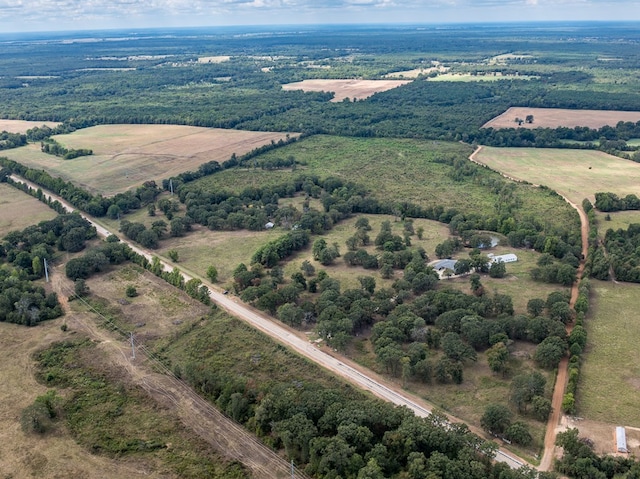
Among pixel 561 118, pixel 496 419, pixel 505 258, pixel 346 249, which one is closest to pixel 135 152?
pixel 346 249

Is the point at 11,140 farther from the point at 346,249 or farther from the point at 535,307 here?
the point at 535,307

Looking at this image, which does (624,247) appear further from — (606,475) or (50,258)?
(50,258)

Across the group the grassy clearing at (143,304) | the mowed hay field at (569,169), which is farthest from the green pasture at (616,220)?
the grassy clearing at (143,304)

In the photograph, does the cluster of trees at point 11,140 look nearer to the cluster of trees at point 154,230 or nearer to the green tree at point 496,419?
the cluster of trees at point 154,230

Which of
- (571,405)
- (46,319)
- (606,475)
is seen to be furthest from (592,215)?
(46,319)

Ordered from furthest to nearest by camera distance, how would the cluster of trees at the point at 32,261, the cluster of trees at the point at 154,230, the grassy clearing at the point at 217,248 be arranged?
the cluster of trees at the point at 154,230
the grassy clearing at the point at 217,248
the cluster of trees at the point at 32,261

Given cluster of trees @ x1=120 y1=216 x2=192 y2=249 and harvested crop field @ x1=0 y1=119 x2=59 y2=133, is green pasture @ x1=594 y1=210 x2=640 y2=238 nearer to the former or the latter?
cluster of trees @ x1=120 y1=216 x2=192 y2=249

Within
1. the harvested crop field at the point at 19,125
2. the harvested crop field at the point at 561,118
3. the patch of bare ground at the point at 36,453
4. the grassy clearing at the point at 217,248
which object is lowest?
the patch of bare ground at the point at 36,453
